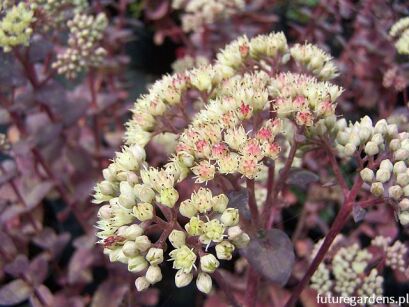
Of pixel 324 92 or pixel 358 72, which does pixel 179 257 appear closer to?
pixel 324 92

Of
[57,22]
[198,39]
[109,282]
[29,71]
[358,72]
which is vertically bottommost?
[109,282]

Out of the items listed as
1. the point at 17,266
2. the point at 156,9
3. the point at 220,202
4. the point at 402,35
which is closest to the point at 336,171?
the point at 220,202

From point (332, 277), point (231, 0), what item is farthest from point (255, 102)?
point (231, 0)

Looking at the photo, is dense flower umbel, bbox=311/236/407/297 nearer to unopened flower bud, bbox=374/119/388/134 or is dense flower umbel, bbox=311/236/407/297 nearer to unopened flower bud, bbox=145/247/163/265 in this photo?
unopened flower bud, bbox=374/119/388/134

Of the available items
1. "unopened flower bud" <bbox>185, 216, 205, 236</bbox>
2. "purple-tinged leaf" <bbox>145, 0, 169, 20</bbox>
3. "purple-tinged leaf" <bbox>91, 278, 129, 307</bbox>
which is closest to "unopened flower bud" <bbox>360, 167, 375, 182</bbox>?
"unopened flower bud" <bbox>185, 216, 205, 236</bbox>

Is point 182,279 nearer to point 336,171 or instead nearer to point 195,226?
point 195,226

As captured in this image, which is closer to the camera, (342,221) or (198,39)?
(342,221)

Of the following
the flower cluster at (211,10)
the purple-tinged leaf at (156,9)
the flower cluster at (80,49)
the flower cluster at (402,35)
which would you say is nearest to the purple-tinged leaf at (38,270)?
the flower cluster at (80,49)
